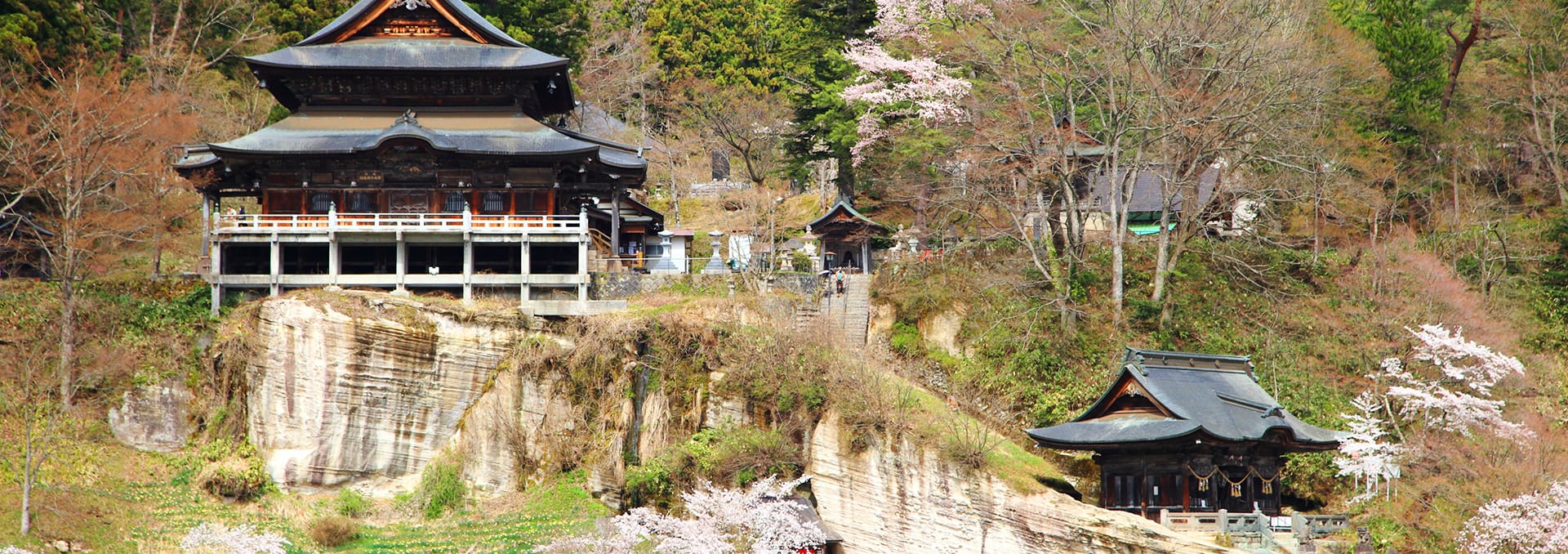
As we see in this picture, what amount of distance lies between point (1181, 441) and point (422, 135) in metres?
21.0

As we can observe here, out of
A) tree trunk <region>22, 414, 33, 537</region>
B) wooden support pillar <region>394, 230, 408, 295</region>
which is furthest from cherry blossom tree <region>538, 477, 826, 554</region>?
tree trunk <region>22, 414, 33, 537</region>

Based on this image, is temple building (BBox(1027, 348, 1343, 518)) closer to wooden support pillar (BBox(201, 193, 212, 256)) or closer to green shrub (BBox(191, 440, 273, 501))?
green shrub (BBox(191, 440, 273, 501))

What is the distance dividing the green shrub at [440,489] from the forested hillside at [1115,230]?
38.9 inches

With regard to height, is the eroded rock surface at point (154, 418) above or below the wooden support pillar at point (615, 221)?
below

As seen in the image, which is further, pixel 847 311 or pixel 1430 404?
pixel 847 311

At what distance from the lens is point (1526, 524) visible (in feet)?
80.1

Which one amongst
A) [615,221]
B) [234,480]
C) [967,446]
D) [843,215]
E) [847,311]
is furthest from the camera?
[843,215]

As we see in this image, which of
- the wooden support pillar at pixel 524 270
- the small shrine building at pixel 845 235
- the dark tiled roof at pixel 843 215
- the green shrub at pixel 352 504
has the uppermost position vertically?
the dark tiled roof at pixel 843 215

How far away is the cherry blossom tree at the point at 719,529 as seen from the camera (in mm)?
26938

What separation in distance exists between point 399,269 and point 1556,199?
33.4 meters

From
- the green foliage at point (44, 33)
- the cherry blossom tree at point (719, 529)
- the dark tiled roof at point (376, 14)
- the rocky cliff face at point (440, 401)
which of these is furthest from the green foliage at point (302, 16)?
the cherry blossom tree at point (719, 529)

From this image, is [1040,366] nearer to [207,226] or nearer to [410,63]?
[410,63]

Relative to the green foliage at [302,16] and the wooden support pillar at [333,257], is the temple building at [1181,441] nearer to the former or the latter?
the wooden support pillar at [333,257]

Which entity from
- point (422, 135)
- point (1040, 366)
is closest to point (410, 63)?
point (422, 135)
